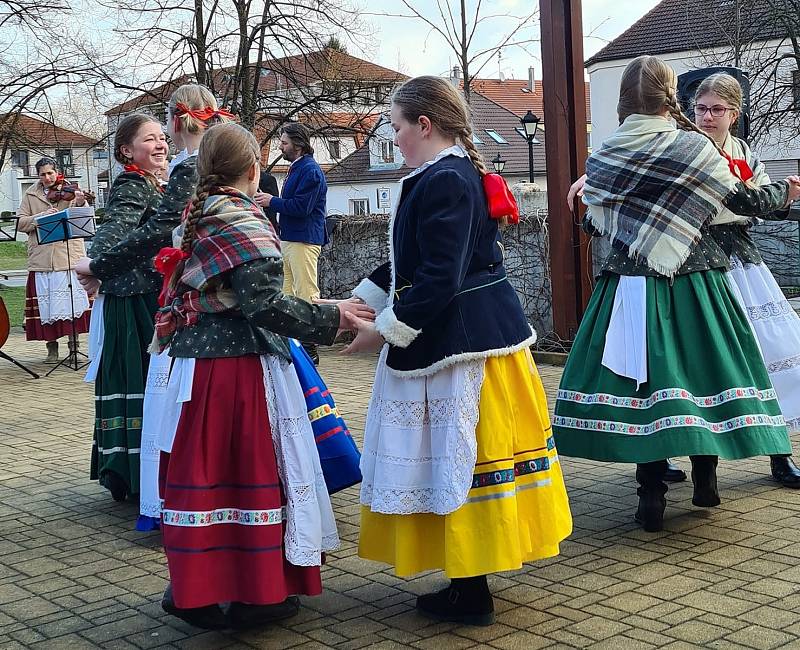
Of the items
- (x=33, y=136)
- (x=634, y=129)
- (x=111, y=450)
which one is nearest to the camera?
(x=634, y=129)

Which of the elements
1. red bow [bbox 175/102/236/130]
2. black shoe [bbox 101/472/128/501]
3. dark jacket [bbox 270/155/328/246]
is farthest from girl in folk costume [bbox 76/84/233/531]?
dark jacket [bbox 270/155/328/246]

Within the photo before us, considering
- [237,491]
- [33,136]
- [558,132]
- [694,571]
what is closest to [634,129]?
[694,571]

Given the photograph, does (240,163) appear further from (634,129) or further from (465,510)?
(634,129)

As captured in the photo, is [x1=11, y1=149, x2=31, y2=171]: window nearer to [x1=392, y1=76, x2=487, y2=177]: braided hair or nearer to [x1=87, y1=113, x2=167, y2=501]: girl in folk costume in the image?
[x1=87, y1=113, x2=167, y2=501]: girl in folk costume

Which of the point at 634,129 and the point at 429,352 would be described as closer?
the point at 429,352

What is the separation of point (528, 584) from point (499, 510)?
0.69 metres

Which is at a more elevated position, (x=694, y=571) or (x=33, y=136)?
(x=33, y=136)

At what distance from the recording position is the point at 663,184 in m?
4.54

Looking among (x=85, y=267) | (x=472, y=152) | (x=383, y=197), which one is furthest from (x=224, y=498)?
(x=383, y=197)

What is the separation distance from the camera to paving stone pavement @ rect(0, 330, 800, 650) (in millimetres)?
3537

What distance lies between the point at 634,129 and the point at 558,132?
4727 mm

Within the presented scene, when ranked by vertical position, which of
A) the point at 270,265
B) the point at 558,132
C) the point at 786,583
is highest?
the point at 558,132

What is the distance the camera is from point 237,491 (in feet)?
11.5

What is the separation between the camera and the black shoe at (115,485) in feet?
17.5
